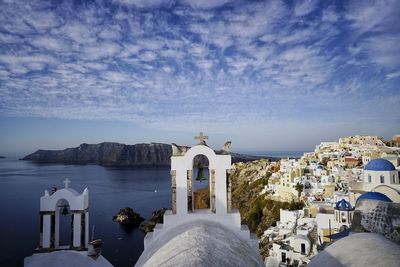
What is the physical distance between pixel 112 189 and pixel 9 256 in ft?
176

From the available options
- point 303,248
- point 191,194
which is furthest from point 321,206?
point 191,194

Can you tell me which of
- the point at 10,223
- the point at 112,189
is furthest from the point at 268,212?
the point at 112,189

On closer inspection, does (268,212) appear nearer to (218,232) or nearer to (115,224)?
(115,224)

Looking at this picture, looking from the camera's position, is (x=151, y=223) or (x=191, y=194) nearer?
(x=191, y=194)

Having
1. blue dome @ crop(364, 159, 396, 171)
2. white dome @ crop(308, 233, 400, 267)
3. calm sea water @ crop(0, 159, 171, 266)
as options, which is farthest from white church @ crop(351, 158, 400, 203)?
calm sea water @ crop(0, 159, 171, 266)

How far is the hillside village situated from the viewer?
10.1m

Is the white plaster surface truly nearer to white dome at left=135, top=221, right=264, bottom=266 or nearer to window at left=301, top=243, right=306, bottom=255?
white dome at left=135, top=221, right=264, bottom=266

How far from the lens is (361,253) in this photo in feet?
16.7

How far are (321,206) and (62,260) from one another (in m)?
31.4

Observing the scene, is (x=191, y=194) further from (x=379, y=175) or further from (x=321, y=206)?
(x=321, y=206)

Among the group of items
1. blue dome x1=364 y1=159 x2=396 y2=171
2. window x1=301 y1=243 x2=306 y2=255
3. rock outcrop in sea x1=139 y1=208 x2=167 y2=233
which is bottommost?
rock outcrop in sea x1=139 y1=208 x2=167 y2=233

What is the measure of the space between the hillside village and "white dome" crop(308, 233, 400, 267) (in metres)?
3.22

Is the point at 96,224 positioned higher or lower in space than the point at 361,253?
lower

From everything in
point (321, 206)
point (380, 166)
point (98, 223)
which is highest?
point (380, 166)
